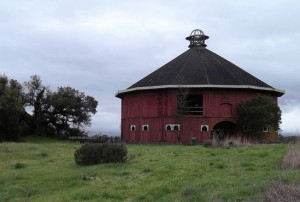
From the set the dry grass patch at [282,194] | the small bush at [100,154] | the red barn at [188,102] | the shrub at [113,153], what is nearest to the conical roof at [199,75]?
the red barn at [188,102]

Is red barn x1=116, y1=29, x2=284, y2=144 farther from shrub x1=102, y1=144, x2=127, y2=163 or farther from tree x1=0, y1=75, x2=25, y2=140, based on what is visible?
shrub x1=102, y1=144, x2=127, y2=163

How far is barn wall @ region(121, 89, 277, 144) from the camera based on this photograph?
3931 centimetres

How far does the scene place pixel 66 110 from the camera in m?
55.9

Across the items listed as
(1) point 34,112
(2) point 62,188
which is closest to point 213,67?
(1) point 34,112

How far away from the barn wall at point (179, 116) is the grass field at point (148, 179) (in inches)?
776

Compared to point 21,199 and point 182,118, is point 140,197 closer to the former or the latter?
point 21,199

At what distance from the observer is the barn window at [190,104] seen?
128 feet

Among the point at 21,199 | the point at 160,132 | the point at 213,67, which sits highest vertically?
the point at 213,67

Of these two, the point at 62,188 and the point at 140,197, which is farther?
the point at 62,188

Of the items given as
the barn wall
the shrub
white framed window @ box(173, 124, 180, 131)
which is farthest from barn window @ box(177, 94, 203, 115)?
the shrub

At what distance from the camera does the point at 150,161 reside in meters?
17.7

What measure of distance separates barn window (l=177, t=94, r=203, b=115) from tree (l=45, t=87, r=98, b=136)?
17.7m

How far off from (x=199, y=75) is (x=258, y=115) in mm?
6436

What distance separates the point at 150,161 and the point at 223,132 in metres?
24.1
